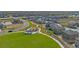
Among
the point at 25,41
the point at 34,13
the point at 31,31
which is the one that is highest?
the point at 34,13

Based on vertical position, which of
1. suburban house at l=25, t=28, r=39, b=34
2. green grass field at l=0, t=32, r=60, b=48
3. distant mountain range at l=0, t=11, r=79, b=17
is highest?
distant mountain range at l=0, t=11, r=79, b=17

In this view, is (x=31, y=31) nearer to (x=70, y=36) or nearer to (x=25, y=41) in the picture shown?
(x=25, y=41)

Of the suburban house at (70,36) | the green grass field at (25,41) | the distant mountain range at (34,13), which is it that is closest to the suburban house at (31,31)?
the green grass field at (25,41)

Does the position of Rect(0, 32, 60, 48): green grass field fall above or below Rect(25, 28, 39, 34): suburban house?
below

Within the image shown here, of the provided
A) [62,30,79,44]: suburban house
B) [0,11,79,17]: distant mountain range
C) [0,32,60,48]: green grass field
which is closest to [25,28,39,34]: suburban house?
[0,32,60,48]: green grass field

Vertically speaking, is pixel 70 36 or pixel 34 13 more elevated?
pixel 34 13

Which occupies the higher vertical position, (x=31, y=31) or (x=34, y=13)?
(x=34, y=13)

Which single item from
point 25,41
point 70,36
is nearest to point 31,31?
point 25,41

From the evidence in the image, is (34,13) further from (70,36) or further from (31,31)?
(70,36)

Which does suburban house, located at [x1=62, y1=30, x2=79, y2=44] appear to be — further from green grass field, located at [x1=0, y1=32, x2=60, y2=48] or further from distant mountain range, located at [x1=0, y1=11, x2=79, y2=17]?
distant mountain range, located at [x1=0, y1=11, x2=79, y2=17]
